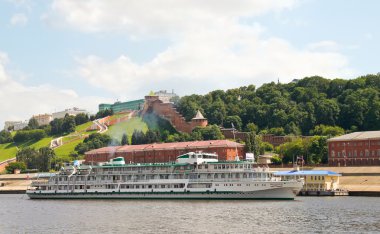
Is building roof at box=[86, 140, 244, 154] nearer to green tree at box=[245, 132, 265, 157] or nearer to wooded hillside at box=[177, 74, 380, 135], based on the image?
green tree at box=[245, 132, 265, 157]

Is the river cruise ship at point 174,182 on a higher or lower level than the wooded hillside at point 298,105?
lower

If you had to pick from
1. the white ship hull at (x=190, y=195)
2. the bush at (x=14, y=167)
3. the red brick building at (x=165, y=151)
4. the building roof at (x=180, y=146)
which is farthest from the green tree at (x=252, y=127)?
the white ship hull at (x=190, y=195)

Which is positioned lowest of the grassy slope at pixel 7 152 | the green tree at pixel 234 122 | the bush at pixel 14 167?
the bush at pixel 14 167

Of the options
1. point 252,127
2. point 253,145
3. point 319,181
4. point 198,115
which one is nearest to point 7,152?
point 198,115

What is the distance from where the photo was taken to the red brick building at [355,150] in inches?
4272

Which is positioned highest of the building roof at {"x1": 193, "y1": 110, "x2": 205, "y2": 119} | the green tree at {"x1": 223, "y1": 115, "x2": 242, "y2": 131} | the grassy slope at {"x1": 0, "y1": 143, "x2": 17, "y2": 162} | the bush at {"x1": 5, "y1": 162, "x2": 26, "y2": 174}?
the building roof at {"x1": 193, "y1": 110, "x2": 205, "y2": 119}

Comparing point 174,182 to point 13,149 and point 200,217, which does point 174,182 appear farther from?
point 13,149

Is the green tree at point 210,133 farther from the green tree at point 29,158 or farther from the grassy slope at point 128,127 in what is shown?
the green tree at point 29,158

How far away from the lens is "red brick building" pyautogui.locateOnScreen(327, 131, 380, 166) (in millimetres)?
108500

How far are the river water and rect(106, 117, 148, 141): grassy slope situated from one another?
108m

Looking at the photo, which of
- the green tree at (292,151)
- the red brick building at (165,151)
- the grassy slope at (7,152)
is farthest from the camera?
the grassy slope at (7,152)

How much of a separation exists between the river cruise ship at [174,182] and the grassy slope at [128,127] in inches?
3514

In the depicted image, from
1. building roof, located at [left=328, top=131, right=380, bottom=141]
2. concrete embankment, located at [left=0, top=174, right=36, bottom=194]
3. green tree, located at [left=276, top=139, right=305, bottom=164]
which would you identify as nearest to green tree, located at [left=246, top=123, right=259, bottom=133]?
green tree, located at [left=276, top=139, right=305, bottom=164]

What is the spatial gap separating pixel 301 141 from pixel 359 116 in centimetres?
2631
